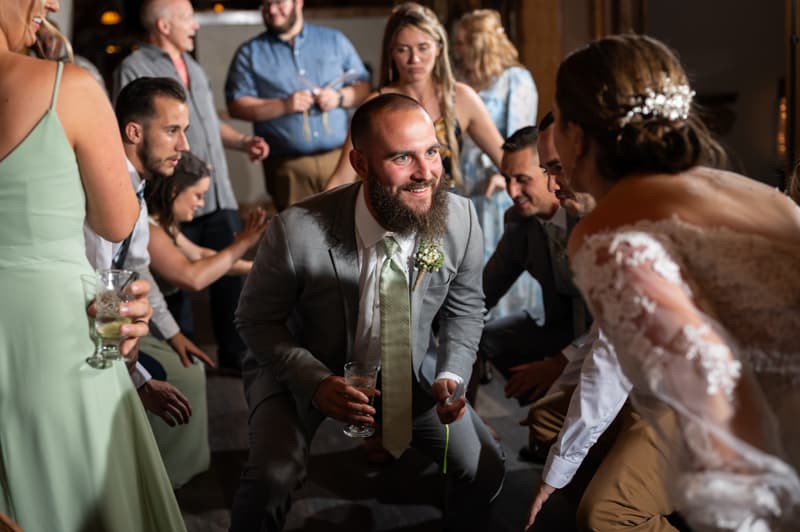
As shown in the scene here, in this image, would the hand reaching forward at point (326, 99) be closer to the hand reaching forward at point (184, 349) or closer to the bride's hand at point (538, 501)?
the hand reaching forward at point (184, 349)

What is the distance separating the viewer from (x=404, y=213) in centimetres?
274

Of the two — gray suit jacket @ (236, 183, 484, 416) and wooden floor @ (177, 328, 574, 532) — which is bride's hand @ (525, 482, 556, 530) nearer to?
gray suit jacket @ (236, 183, 484, 416)

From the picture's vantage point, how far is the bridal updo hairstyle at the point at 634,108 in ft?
5.65

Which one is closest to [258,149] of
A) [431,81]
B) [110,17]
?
[431,81]

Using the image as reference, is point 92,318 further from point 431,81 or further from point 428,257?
point 431,81

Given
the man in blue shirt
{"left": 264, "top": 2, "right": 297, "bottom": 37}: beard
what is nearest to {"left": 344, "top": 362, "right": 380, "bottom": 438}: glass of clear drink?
the man in blue shirt

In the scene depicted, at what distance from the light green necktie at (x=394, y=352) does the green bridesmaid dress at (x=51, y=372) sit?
0.87m

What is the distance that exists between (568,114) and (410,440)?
1.28 m

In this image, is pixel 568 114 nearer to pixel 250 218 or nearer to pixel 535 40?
pixel 250 218

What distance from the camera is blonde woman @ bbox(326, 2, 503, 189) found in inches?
164

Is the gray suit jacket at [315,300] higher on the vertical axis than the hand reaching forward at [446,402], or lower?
higher

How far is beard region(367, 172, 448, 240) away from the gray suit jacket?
87mm

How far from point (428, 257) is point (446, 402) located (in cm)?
42

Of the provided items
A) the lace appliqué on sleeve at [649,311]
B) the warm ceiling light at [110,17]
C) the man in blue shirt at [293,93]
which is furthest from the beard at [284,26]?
the warm ceiling light at [110,17]
